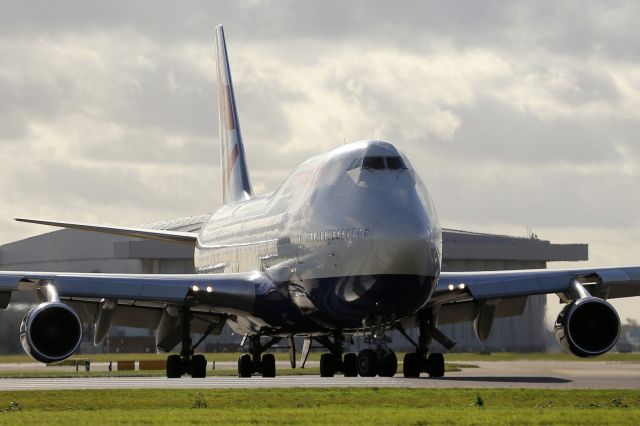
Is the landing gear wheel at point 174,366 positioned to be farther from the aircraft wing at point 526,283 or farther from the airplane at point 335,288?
the aircraft wing at point 526,283

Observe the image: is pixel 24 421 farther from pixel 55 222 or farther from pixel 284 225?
pixel 55 222

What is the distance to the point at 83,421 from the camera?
19.7m

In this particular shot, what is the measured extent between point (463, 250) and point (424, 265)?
218 feet

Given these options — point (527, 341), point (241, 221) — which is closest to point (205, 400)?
point (241, 221)

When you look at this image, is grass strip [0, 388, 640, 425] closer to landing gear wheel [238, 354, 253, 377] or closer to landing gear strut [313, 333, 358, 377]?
landing gear strut [313, 333, 358, 377]

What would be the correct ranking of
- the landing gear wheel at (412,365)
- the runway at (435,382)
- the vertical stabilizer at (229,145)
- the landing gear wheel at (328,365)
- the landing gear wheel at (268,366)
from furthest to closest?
the vertical stabilizer at (229,145), the landing gear wheel at (268,366), the landing gear wheel at (328,365), the landing gear wheel at (412,365), the runway at (435,382)

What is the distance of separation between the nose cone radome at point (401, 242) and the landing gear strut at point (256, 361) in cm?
998

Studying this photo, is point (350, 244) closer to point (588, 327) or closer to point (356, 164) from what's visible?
point (356, 164)

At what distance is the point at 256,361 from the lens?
136ft

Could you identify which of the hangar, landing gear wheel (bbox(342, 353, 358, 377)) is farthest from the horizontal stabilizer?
the hangar

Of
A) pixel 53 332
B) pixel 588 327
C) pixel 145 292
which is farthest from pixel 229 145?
pixel 588 327

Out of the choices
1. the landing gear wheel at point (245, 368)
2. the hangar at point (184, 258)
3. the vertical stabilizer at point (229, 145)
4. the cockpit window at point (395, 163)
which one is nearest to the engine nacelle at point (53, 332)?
the cockpit window at point (395, 163)

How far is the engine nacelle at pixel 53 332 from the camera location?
3192 cm

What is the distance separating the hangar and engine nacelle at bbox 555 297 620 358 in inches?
1834
